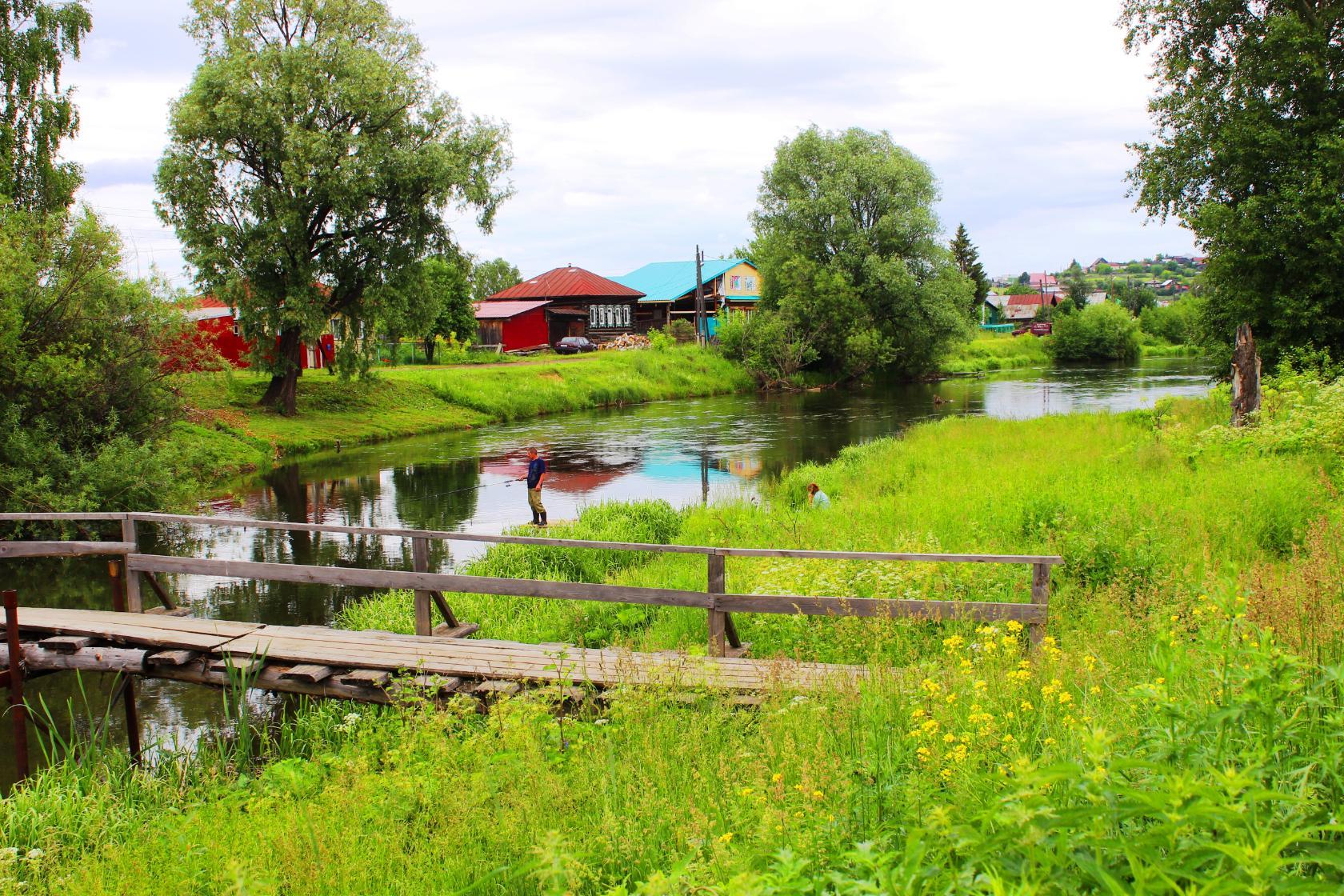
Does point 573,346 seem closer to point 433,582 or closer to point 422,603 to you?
point 422,603

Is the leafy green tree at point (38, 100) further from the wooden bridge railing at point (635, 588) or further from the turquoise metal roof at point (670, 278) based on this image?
the turquoise metal roof at point (670, 278)

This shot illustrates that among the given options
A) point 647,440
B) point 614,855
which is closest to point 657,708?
point 614,855

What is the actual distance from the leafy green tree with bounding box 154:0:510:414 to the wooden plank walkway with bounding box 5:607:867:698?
Answer: 2498 centimetres

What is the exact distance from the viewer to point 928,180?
2090 inches

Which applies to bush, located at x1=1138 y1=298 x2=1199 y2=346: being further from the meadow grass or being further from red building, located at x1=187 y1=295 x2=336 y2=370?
red building, located at x1=187 y1=295 x2=336 y2=370

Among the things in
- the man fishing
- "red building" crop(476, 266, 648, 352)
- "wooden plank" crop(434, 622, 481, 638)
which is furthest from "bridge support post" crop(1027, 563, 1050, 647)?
"red building" crop(476, 266, 648, 352)

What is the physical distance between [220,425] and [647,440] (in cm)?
1389

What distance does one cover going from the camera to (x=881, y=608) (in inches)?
279

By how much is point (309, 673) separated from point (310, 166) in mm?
27767

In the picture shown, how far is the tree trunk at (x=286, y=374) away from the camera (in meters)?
34.4

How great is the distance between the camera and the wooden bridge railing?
712cm

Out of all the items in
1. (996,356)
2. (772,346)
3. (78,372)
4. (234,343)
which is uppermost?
(234,343)

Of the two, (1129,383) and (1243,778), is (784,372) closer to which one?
(1129,383)

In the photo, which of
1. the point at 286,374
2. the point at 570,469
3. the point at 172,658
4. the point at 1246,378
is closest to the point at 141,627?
the point at 172,658
